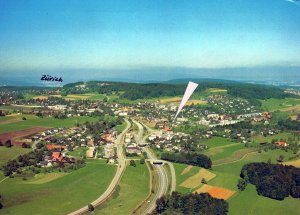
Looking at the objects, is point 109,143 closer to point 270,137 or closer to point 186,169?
point 186,169

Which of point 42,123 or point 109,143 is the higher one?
point 42,123

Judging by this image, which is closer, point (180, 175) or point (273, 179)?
point (273, 179)

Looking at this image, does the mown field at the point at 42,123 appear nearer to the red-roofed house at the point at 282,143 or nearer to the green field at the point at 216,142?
the green field at the point at 216,142

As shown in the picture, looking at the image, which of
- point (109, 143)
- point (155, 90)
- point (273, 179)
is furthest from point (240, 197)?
point (155, 90)

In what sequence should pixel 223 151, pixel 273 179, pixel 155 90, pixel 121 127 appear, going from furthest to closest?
pixel 155 90, pixel 121 127, pixel 223 151, pixel 273 179

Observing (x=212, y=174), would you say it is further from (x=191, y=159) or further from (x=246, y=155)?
(x=246, y=155)

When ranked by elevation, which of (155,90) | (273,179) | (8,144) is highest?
(155,90)

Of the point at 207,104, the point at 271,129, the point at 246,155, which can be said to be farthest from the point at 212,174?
the point at 207,104
